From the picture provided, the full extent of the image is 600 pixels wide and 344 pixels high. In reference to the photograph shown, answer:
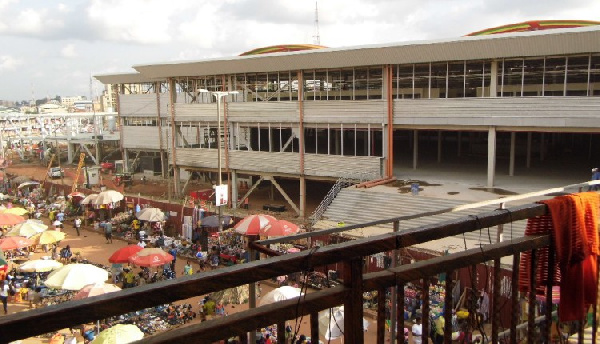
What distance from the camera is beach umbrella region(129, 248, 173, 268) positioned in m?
18.6

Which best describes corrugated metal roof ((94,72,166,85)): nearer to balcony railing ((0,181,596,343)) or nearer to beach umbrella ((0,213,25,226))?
beach umbrella ((0,213,25,226))

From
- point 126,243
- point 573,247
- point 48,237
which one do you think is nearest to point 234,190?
point 126,243

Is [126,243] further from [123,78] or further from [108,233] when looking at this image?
[123,78]

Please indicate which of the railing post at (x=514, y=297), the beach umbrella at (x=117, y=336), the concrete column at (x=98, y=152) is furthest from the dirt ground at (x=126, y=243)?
the railing post at (x=514, y=297)

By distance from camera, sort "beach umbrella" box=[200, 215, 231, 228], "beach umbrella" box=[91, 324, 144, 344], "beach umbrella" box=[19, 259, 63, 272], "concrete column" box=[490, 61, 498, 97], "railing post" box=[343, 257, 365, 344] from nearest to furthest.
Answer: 1. "railing post" box=[343, 257, 365, 344]
2. "beach umbrella" box=[91, 324, 144, 344]
3. "beach umbrella" box=[19, 259, 63, 272]
4. "concrete column" box=[490, 61, 498, 97]
5. "beach umbrella" box=[200, 215, 231, 228]

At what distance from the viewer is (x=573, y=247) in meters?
3.43

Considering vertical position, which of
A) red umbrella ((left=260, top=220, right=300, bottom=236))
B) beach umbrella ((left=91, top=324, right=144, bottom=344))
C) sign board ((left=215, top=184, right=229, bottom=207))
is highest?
sign board ((left=215, top=184, right=229, bottom=207))

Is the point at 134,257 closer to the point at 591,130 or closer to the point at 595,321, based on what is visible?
the point at 595,321

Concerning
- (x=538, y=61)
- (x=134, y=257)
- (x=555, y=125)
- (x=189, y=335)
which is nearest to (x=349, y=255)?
(x=189, y=335)

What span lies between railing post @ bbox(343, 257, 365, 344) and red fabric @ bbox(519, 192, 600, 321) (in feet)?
5.02

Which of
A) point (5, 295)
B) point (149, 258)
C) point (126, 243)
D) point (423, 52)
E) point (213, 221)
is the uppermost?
point (423, 52)

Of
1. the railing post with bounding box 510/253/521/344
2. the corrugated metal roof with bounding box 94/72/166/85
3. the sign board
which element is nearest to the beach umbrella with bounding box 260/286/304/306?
the sign board

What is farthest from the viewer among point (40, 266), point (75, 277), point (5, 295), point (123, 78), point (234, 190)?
point (123, 78)

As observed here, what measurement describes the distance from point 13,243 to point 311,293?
74.9ft
